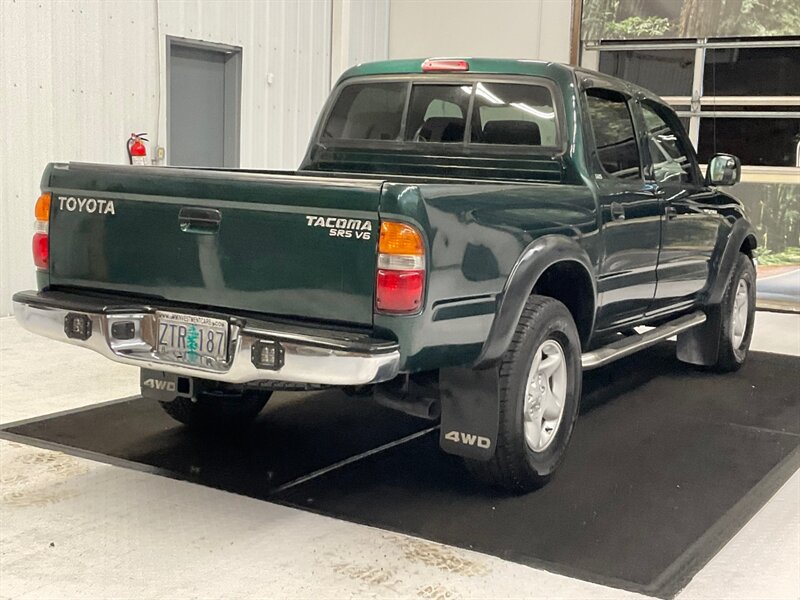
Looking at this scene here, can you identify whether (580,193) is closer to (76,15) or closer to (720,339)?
(720,339)

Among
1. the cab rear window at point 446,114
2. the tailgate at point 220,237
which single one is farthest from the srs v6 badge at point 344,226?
the cab rear window at point 446,114

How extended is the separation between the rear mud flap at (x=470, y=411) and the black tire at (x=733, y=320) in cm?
291

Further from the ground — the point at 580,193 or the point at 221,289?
the point at 580,193

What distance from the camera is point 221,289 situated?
3197mm

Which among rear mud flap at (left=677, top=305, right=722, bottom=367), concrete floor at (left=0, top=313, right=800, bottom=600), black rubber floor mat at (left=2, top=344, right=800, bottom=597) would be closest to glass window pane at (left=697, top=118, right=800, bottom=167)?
rear mud flap at (left=677, top=305, right=722, bottom=367)

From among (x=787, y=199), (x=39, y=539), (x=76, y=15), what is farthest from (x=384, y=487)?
(x=787, y=199)

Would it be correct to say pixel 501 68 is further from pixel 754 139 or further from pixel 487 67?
pixel 754 139

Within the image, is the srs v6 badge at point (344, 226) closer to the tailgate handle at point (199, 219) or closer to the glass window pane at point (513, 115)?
the tailgate handle at point (199, 219)

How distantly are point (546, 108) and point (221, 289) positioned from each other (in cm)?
190

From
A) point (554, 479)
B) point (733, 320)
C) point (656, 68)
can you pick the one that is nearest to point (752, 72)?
point (656, 68)

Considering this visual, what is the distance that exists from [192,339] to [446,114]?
195cm

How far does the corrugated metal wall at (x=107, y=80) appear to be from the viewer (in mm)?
7184

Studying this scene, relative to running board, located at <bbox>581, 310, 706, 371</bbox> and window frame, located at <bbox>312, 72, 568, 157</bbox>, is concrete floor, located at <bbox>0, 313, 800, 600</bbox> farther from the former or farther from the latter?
window frame, located at <bbox>312, 72, 568, 157</bbox>

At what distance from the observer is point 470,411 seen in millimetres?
3455
